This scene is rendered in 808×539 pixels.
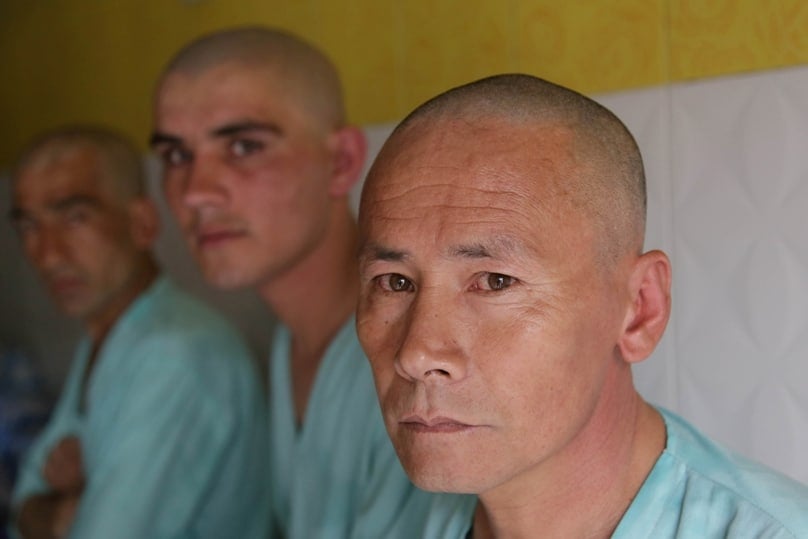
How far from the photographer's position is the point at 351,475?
5.65 feet

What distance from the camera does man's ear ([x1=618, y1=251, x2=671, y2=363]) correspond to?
3.85 feet

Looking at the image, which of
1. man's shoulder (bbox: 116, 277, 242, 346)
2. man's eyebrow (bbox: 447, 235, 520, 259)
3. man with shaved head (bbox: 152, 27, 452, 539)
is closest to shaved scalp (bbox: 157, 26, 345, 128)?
man with shaved head (bbox: 152, 27, 452, 539)

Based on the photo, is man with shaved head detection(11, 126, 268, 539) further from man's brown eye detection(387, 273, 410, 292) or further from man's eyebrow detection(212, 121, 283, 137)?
A: man's brown eye detection(387, 273, 410, 292)

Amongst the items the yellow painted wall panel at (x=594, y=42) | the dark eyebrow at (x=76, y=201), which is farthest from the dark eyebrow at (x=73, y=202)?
the yellow painted wall panel at (x=594, y=42)

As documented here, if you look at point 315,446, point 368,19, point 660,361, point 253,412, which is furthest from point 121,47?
point 660,361

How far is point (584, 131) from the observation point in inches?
45.7

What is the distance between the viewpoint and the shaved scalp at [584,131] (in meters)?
1.14

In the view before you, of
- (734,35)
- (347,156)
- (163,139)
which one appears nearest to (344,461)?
(347,156)

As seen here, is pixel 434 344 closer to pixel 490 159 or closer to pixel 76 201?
pixel 490 159

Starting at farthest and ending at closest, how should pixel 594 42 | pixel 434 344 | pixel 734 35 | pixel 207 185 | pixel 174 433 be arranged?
pixel 174 433, pixel 207 185, pixel 594 42, pixel 734 35, pixel 434 344

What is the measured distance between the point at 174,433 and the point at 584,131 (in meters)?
1.15

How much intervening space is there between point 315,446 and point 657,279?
0.83 metres

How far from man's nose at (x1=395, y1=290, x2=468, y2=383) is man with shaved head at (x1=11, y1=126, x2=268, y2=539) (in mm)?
1048

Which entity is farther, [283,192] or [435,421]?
[283,192]
